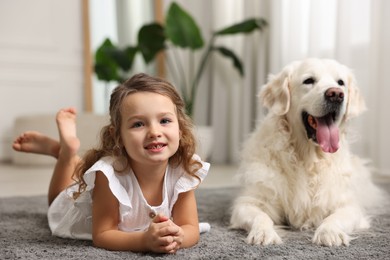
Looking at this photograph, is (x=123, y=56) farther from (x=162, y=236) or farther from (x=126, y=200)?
(x=162, y=236)

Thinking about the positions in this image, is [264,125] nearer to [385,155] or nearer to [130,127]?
[130,127]

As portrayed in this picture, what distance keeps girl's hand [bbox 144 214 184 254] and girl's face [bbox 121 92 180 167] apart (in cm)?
18

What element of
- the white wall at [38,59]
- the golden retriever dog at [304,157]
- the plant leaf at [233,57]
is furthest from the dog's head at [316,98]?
the white wall at [38,59]

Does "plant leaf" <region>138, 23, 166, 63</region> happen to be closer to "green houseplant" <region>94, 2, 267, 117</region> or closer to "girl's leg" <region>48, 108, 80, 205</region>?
"green houseplant" <region>94, 2, 267, 117</region>

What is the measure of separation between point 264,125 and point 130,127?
78 cm

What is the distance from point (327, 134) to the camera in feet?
5.50

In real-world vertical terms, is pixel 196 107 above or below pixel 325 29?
below

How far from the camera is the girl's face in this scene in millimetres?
1250

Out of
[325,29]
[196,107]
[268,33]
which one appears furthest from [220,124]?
[325,29]

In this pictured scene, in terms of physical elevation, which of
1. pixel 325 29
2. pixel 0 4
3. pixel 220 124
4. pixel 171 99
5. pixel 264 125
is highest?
pixel 0 4

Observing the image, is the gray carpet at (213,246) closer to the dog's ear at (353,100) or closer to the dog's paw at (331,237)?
the dog's paw at (331,237)

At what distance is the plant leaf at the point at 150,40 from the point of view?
4516 mm

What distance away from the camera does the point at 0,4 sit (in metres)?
5.02

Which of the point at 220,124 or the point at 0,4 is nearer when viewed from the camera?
the point at 220,124
